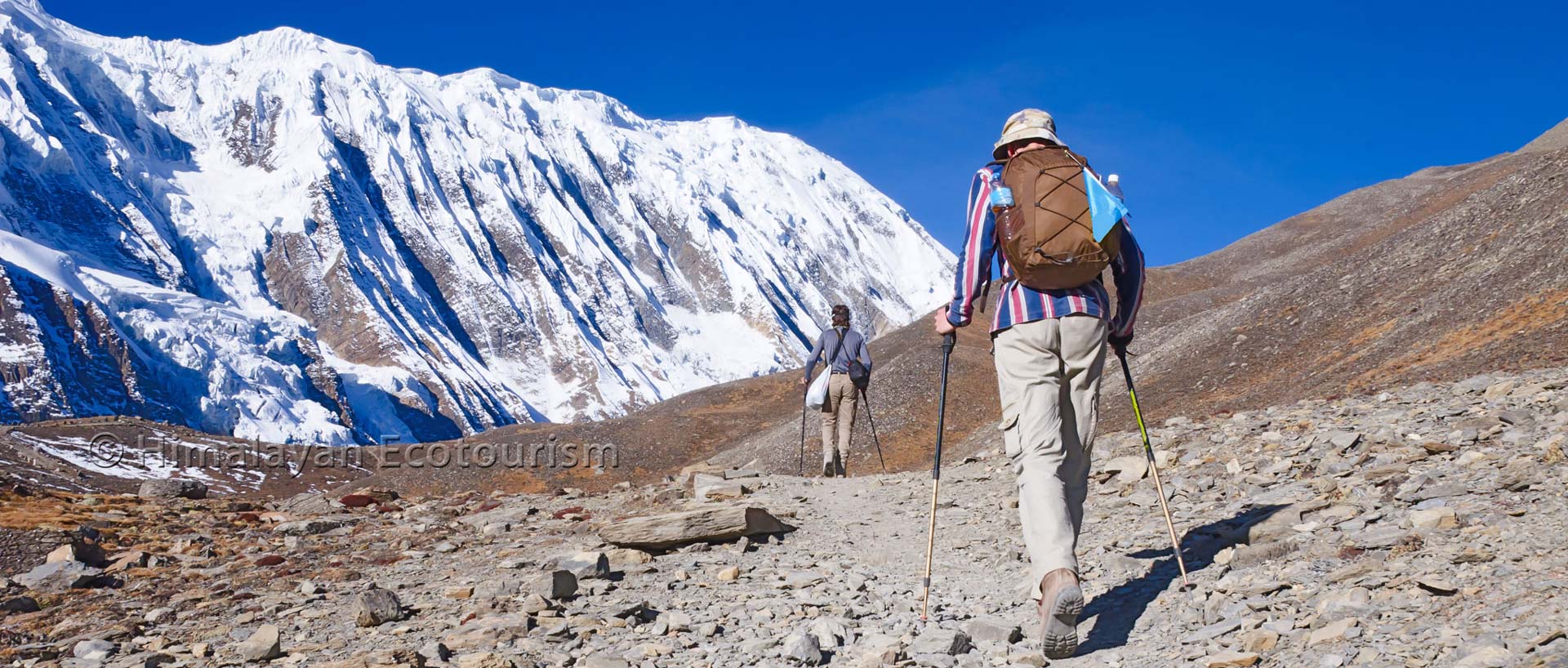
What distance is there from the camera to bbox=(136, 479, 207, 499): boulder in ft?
44.1

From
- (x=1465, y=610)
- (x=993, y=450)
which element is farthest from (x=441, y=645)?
(x=993, y=450)

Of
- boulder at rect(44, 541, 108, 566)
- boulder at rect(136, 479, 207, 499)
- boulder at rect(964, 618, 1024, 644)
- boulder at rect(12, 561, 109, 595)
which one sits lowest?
boulder at rect(964, 618, 1024, 644)

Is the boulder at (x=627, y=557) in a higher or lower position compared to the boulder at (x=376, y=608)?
higher

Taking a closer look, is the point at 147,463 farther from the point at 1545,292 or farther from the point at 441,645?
the point at 1545,292

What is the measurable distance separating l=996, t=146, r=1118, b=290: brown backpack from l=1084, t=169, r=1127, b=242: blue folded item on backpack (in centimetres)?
2

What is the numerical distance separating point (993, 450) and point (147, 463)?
83.2 ft

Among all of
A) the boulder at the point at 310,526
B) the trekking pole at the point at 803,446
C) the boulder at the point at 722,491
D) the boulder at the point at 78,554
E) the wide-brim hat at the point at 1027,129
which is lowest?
the boulder at the point at 78,554

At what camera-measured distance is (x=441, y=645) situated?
18.1ft

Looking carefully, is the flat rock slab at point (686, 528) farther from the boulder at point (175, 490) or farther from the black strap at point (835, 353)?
the boulder at point (175, 490)

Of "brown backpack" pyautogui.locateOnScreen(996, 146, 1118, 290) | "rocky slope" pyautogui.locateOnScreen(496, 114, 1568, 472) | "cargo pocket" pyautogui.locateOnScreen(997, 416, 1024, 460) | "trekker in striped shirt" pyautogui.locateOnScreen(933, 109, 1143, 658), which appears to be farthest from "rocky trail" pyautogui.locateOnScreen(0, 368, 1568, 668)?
"rocky slope" pyautogui.locateOnScreen(496, 114, 1568, 472)

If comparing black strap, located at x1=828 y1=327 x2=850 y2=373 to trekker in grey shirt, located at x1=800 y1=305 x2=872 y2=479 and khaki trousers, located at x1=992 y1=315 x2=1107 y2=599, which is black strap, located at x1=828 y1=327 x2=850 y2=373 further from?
khaki trousers, located at x1=992 y1=315 x2=1107 y2=599

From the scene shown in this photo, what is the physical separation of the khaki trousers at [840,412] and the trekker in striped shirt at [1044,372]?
8.57 m

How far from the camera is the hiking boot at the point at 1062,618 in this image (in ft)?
15.3

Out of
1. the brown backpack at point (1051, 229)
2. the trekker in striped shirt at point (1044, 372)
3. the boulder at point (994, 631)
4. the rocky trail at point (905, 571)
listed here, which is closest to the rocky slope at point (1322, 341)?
the rocky trail at point (905, 571)
